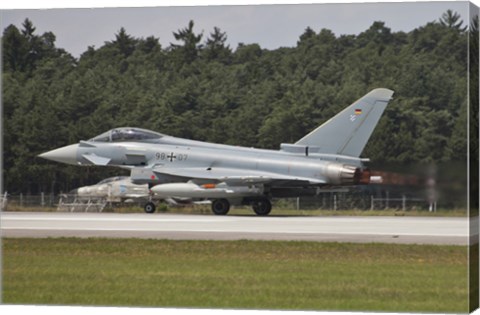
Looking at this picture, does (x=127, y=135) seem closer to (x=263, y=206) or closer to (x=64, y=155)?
(x=64, y=155)

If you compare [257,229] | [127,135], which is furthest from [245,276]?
[127,135]

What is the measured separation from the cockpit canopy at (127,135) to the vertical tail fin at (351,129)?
190 inches

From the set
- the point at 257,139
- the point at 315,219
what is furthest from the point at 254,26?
the point at 257,139

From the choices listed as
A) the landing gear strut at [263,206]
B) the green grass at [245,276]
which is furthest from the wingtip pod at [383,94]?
the green grass at [245,276]

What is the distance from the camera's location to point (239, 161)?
31703 millimetres

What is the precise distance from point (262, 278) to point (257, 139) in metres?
17.6

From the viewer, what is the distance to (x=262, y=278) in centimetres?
1477

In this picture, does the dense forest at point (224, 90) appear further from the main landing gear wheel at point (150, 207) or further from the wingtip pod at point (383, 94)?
the main landing gear wheel at point (150, 207)

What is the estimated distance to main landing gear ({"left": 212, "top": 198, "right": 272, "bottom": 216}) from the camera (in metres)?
32.3

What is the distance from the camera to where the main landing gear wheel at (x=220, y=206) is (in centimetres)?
3241

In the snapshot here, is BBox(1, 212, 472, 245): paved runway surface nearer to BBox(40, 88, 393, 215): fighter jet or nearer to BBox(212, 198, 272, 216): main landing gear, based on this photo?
BBox(40, 88, 393, 215): fighter jet

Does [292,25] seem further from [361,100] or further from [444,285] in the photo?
[361,100]

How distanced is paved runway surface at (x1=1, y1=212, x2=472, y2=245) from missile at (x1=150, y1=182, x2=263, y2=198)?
12.4ft

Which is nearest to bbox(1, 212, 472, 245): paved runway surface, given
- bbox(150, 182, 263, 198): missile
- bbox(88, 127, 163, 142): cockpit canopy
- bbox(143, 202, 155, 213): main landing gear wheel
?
bbox(150, 182, 263, 198): missile
